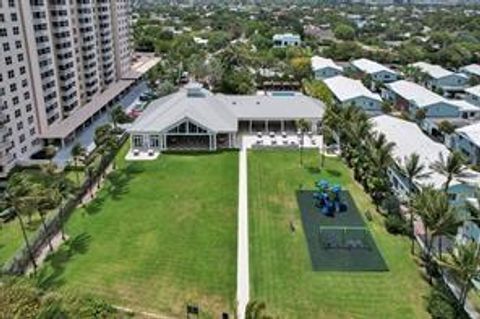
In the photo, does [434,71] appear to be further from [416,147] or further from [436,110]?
[416,147]

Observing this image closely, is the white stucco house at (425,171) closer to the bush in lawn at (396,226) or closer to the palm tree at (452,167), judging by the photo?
the palm tree at (452,167)

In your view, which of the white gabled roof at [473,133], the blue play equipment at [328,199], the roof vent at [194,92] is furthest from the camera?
the roof vent at [194,92]

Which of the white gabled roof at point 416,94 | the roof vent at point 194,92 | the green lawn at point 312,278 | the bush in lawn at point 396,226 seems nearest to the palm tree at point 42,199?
the green lawn at point 312,278

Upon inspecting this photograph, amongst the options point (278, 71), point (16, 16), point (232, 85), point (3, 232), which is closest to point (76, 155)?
point (3, 232)

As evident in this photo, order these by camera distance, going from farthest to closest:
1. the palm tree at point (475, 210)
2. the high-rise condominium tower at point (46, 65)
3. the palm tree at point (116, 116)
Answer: the palm tree at point (116, 116) < the high-rise condominium tower at point (46, 65) < the palm tree at point (475, 210)

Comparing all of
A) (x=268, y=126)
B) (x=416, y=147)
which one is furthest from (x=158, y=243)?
(x=268, y=126)

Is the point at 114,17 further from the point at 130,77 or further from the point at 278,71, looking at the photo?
the point at 278,71

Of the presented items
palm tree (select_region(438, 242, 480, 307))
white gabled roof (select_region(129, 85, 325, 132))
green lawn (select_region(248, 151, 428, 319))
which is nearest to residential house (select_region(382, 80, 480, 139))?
white gabled roof (select_region(129, 85, 325, 132))

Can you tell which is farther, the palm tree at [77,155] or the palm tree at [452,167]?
the palm tree at [77,155]
